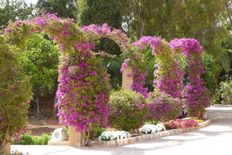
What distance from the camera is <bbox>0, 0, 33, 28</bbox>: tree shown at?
25.7m

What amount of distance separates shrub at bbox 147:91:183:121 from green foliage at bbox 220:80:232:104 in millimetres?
16942

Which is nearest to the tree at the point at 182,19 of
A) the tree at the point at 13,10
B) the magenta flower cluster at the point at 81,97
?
the tree at the point at 13,10

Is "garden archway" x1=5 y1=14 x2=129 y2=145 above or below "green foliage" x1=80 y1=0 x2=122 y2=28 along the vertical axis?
below

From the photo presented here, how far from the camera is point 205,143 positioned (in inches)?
466

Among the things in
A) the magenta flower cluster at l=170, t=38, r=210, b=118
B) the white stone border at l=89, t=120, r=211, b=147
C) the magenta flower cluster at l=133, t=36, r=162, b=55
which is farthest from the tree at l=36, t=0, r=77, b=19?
the white stone border at l=89, t=120, r=211, b=147

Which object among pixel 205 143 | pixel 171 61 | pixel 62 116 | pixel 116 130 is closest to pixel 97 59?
pixel 62 116

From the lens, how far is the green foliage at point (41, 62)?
19156 millimetres

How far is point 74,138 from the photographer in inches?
444

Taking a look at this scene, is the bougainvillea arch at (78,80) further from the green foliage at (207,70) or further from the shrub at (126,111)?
the green foliage at (207,70)

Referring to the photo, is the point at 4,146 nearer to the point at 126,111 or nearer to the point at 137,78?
the point at 126,111

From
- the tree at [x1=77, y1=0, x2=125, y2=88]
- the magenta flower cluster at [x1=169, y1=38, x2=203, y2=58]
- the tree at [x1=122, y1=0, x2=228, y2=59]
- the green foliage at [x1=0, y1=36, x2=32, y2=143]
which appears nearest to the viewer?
the green foliage at [x1=0, y1=36, x2=32, y2=143]

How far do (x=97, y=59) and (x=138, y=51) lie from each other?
4.48m

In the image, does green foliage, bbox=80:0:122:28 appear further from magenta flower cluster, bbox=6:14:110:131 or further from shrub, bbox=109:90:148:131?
magenta flower cluster, bbox=6:14:110:131

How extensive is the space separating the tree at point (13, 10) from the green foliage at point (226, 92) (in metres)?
13.9
